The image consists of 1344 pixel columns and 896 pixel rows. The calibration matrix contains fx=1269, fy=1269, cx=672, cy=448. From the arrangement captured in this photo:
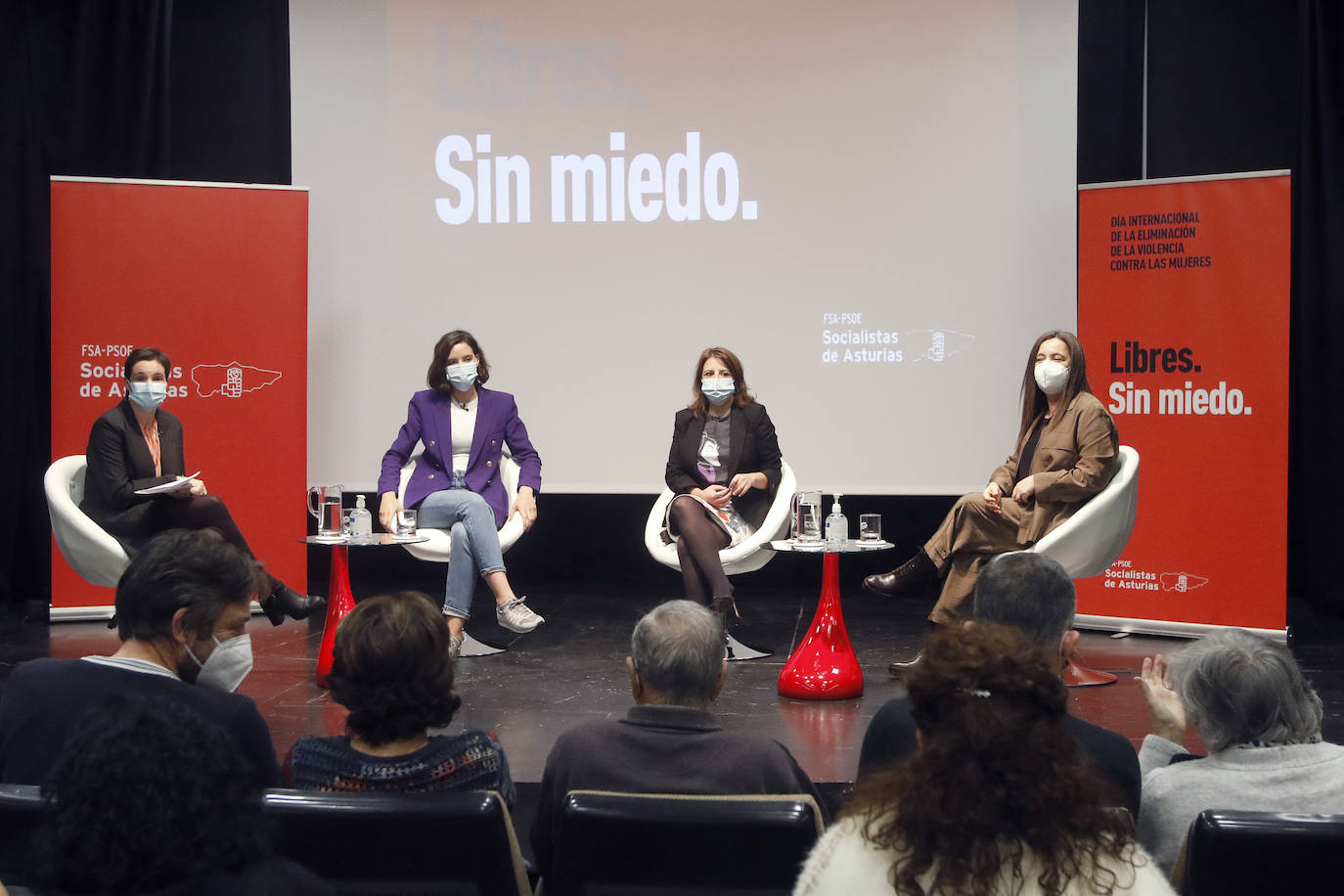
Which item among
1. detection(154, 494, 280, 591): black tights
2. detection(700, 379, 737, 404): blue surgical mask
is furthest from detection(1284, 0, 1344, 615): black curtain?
detection(154, 494, 280, 591): black tights

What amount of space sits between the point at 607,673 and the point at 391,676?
8.56ft

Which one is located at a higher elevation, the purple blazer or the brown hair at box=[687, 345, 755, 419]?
the brown hair at box=[687, 345, 755, 419]

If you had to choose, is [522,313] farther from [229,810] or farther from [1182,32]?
[229,810]

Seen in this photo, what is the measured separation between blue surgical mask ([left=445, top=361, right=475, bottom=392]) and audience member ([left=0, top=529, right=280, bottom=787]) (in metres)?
2.59

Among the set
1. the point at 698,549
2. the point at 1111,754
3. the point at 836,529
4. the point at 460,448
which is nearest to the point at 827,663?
the point at 836,529

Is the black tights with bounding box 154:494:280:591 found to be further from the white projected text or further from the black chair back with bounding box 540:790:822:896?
the black chair back with bounding box 540:790:822:896

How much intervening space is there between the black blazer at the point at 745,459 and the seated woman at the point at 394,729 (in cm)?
308

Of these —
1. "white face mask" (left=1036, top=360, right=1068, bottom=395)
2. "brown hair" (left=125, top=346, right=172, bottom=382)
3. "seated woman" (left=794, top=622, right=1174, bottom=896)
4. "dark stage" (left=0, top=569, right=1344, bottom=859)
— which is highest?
"brown hair" (left=125, top=346, right=172, bottom=382)

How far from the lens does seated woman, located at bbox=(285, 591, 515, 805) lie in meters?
1.72

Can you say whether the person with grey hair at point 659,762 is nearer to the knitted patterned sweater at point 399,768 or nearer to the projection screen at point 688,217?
the knitted patterned sweater at point 399,768

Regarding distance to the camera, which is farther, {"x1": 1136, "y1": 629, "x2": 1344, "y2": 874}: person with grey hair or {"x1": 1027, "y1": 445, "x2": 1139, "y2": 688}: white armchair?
{"x1": 1027, "y1": 445, "x2": 1139, "y2": 688}: white armchair

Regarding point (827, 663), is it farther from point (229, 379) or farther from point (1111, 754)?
point (229, 379)

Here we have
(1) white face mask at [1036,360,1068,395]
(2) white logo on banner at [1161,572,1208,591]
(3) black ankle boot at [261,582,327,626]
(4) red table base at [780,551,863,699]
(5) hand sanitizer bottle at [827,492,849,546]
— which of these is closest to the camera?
(4) red table base at [780,551,863,699]

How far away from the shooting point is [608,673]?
4.32 m
